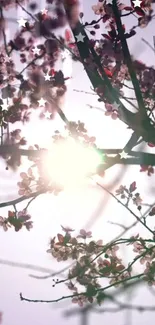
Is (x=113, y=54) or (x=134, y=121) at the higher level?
(x=113, y=54)

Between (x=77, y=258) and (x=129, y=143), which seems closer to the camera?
(x=129, y=143)

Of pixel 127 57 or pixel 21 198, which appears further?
pixel 21 198

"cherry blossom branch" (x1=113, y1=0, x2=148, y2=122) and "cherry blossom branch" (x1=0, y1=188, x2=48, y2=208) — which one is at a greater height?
"cherry blossom branch" (x1=113, y1=0, x2=148, y2=122)

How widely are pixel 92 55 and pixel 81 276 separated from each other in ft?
9.73

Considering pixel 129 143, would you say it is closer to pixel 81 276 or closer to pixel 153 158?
pixel 153 158

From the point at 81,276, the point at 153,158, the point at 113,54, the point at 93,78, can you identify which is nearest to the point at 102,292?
the point at 81,276

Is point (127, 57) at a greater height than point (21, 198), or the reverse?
point (127, 57)

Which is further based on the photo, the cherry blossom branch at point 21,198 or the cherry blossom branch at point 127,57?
the cherry blossom branch at point 21,198

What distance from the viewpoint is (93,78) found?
4418 millimetres

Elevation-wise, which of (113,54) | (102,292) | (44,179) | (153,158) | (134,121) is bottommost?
(102,292)

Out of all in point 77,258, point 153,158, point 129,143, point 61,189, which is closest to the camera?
point 153,158

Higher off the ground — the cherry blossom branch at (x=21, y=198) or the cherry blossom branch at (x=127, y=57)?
the cherry blossom branch at (x=127, y=57)

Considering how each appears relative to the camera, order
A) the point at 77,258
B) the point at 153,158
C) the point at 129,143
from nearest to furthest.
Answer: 1. the point at 153,158
2. the point at 129,143
3. the point at 77,258

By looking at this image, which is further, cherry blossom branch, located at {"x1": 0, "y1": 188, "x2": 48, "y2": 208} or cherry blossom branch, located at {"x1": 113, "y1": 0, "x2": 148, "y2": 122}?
cherry blossom branch, located at {"x1": 0, "y1": 188, "x2": 48, "y2": 208}
